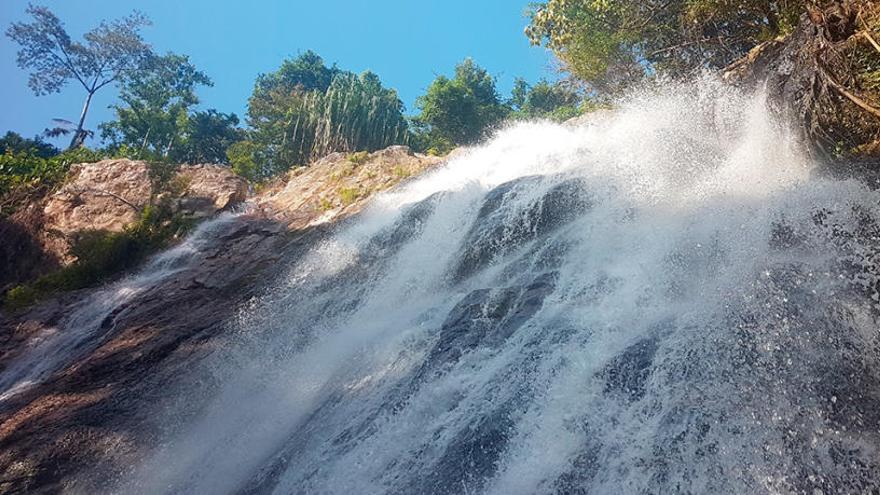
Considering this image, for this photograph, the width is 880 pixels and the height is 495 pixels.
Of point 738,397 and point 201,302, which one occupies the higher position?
point 201,302

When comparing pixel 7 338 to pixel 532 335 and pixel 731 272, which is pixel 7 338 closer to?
pixel 532 335

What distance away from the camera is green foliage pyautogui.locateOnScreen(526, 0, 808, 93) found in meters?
10.8

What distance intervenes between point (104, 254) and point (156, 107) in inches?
821

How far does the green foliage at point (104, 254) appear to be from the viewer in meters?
14.0

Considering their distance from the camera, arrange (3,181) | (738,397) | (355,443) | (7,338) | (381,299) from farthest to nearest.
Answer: (3,181), (7,338), (381,299), (355,443), (738,397)

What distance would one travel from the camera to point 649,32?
43.9ft

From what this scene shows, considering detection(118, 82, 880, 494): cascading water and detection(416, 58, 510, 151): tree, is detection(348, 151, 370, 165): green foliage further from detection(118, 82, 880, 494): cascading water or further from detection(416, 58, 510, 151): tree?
detection(416, 58, 510, 151): tree

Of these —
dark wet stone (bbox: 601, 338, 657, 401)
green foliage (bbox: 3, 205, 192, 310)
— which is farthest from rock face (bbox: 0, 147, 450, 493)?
dark wet stone (bbox: 601, 338, 657, 401)

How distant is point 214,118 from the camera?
32031 mm

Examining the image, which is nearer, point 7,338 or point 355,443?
point 355,443

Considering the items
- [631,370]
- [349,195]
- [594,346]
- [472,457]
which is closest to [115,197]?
[349,195]

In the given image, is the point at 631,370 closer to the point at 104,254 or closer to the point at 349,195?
the point at 349,195

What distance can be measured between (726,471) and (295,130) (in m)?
23.4

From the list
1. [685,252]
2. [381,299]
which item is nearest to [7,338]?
[381,299]
